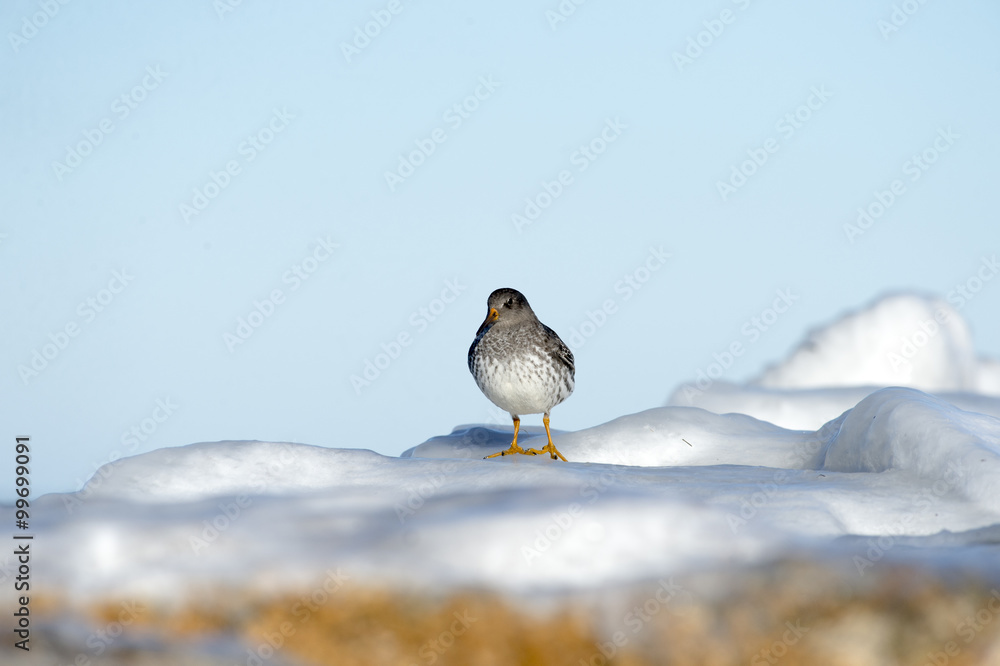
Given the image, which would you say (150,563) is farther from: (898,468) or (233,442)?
(898,468)

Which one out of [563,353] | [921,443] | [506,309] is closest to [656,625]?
[921,443]

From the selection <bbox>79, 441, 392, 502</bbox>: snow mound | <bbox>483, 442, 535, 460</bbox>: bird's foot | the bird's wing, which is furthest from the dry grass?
the bird's wing

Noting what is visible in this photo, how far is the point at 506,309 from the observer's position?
741 cm

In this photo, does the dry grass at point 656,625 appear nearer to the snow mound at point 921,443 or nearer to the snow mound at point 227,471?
the snow mound at point 921,443

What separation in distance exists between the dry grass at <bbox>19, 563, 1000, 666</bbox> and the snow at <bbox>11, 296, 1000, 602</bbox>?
0.11m

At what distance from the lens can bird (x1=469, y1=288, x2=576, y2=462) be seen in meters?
7.01

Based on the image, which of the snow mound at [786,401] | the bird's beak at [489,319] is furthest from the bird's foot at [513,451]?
the snow mound at [786,401]

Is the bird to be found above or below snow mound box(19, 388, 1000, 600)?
above

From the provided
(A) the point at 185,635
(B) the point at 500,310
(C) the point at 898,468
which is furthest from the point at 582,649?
(B) the point at 500,310

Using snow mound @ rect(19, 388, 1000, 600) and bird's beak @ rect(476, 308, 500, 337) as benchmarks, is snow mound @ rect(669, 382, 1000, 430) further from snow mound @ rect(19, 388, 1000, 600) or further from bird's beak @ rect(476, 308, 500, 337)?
snow mound @ rect(19, 388, 1000, 600)

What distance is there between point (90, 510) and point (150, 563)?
0.74 meters

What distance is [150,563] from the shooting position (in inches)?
163

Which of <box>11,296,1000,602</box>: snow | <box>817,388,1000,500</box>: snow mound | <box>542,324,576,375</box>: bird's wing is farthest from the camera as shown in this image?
<box>542,324,576,375</box>: bird's wing

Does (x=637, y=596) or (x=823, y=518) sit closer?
(x=637, y=596)
